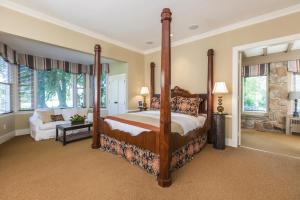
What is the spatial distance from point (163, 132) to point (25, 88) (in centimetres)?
516

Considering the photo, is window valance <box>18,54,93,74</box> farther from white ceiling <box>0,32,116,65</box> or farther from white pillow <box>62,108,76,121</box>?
white pillow <box>62,108,76,121</box>

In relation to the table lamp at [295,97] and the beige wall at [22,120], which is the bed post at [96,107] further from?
the table lamp at [295,97]

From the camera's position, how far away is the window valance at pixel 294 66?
4.63m

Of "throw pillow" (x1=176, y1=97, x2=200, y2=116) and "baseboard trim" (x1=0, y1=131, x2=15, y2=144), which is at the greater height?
"throw pillow" (x1=176, y1=97, x2=200, y2=116)

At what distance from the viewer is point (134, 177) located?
2.24m

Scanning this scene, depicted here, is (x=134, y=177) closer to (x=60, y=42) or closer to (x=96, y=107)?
(x=96, y=107)

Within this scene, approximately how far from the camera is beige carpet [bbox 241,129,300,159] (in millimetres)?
3328

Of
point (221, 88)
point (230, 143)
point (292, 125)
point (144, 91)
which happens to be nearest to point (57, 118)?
point (144, 91)

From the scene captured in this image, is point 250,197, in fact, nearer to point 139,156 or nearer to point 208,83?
point 139,156

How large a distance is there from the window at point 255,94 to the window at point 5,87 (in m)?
7.49

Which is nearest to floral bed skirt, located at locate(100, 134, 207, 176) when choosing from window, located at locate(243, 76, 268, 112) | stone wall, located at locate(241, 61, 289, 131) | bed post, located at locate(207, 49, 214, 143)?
bed post, located at locate(207, 49, 214, 143)

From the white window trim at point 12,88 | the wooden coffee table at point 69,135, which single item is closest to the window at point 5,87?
the white window trim at point 12,88

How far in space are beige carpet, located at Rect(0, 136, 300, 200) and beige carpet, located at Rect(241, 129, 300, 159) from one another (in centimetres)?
48

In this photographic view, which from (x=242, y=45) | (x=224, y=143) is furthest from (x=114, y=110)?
(x=242, y=45)
